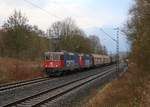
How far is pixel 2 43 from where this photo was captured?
64562 millimetres

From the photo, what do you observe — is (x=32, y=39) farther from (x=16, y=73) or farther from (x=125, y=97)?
(x=125, y=97)

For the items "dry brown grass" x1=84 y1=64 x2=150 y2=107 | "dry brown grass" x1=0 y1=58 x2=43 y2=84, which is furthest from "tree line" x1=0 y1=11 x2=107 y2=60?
"dry brown grass" x1=84 y1=64 x2=150 y2=107

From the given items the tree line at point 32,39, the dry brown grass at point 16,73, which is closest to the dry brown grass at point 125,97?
the dry brown grass at point 16,73

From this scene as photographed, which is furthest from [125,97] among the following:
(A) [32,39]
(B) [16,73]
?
(A) [32,39]

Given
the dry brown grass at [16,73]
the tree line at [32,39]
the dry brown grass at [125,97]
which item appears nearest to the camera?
the dry brown grass at [125,97]

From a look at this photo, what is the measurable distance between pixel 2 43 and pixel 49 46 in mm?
31660

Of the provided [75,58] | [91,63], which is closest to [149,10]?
[75,58]

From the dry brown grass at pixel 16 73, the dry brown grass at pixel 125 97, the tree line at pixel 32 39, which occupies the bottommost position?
the dry brown grass at pixel 125 97

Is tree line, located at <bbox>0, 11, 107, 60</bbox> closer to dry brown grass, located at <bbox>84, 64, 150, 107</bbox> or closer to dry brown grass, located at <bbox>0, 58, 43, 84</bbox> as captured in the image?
dry brown grass, located at <bbox>0, 58, 43, 84</bbox>

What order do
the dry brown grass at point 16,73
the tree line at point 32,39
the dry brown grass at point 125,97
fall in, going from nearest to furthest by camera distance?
the dry brown grass at point 125,97 → the dry brown grass at point 16,73 → the tree line at point 32,39

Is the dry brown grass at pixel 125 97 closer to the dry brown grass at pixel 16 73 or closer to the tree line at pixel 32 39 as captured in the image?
the dry brown grass at pixel 16 73

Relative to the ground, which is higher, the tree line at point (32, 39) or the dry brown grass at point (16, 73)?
the tree line at point (32, 39)

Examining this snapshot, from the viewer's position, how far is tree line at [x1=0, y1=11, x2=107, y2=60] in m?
59.9

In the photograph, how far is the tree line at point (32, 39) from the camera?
5991 cm
